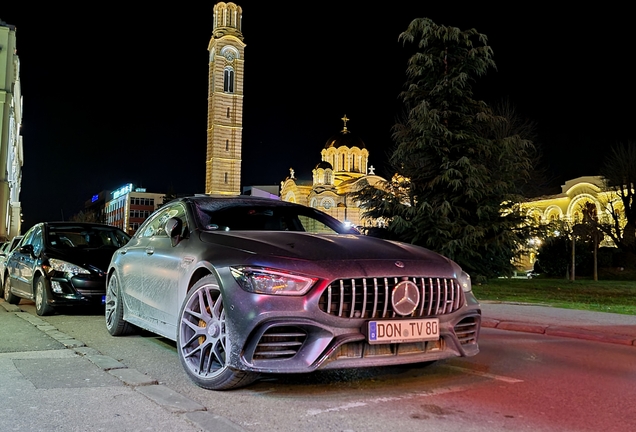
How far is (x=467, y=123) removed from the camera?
17562 mm

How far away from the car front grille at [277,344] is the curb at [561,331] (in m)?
5.60

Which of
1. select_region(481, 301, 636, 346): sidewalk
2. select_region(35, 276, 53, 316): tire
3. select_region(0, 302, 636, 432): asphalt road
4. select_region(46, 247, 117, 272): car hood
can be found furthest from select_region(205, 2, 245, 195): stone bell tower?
select_region(0, 302, 636, 432): asphalt road

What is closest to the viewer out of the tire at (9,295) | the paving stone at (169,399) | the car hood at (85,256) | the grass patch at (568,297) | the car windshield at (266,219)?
the paving stone at (169,399)

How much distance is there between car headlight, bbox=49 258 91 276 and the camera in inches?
354

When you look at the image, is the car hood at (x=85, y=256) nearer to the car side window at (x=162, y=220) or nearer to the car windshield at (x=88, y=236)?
the car windshield at (x=88, y=236)

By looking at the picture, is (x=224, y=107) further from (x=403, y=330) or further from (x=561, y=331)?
(x=403, y=330)

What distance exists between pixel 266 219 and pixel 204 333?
5.89 ft

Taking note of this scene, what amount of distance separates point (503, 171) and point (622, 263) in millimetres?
24408

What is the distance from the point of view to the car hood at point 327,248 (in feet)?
13.8

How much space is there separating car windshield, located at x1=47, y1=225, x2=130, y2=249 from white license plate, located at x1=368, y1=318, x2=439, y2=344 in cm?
765

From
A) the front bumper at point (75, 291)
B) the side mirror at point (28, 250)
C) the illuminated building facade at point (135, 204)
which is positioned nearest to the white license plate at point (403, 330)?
the front bumper at point (75, 291)

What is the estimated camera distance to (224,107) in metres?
89.1

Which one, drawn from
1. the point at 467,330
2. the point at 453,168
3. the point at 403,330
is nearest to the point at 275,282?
the point at 403,330

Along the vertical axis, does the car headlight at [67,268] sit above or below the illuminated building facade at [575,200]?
below
